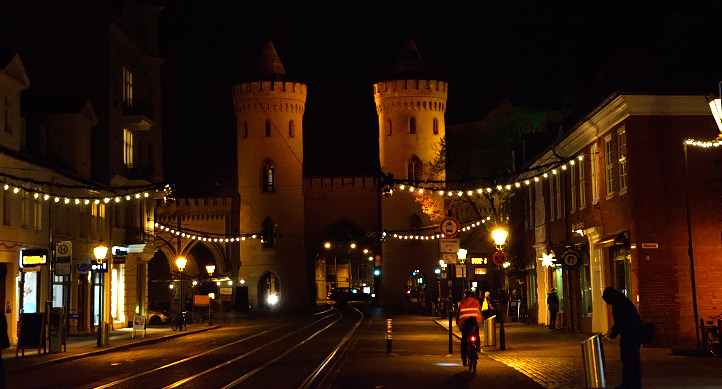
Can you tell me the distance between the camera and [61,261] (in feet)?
111

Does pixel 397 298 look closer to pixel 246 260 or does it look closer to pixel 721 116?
pixel 246 260

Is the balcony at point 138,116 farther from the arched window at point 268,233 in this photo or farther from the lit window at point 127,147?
the arched window at point 268,233

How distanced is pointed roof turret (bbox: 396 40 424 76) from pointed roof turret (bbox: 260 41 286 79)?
33.9ft

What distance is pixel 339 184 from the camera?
93.9 m

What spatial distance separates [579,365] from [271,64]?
73180mm

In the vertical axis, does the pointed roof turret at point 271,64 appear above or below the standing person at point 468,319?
above

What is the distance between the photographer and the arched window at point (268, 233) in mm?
90688

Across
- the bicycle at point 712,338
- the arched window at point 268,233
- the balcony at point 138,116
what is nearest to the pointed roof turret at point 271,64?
the arched window at point 268,233

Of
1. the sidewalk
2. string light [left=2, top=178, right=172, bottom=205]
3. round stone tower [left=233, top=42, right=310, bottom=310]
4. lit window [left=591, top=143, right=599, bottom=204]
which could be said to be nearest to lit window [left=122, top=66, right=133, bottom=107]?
string light [left=2, top=178, right=172, bottom=205]

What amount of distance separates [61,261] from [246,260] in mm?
56386

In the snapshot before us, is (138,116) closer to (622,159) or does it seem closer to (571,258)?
(571,258)

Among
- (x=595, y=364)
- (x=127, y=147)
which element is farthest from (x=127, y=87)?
(x=595, y=364)

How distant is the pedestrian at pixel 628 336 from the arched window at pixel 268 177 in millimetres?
77869

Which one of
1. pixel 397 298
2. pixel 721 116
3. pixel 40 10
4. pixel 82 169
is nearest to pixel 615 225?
pixel 721 116
